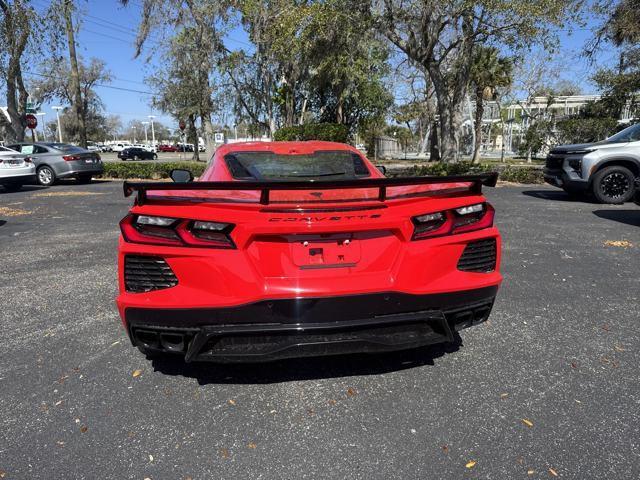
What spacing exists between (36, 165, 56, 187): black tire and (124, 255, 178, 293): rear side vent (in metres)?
15.1

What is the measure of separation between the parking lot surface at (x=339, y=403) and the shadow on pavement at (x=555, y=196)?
7.61 metres

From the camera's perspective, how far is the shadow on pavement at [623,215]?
8.09 m

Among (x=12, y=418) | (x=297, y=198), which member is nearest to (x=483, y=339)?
(x=297, y=198)

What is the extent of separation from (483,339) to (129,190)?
104 inches

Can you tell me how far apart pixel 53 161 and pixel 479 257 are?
1603 cm

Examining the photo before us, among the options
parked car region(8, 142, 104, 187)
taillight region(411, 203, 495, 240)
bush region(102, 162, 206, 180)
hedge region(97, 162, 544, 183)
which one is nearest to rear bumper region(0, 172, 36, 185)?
parked car region(8, 142, 104, 187)

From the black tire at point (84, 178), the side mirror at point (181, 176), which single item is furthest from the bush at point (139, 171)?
the side mirror at point (181, 176)

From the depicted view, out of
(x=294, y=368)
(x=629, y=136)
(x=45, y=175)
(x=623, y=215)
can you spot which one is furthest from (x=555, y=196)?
(x=45, y=175)

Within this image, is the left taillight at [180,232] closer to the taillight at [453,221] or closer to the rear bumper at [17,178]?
the taillight at [453,221]

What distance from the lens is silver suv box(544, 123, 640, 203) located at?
9664 mm

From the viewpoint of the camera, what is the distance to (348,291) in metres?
2.32

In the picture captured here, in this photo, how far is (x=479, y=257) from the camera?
2.68m

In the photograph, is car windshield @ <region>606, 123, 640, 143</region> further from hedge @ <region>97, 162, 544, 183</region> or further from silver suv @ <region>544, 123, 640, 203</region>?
hedge @ <region>97, 162, 544, 183</region>

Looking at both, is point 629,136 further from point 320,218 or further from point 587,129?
point 587,129
